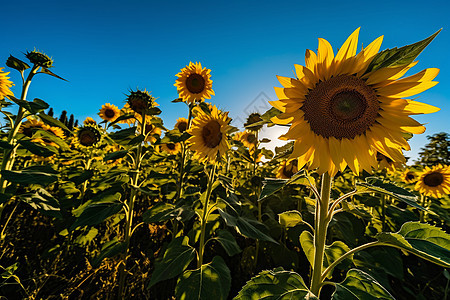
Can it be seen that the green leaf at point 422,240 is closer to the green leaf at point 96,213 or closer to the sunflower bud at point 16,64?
the green leaf at point 96,213

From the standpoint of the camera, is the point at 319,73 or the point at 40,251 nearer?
the point at 319,73

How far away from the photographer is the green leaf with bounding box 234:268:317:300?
3.48ft

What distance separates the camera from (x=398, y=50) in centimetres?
92

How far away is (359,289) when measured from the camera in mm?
1017

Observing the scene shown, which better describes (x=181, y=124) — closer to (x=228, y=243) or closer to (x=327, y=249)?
(x=228, y=243)

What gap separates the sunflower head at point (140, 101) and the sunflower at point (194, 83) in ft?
2.76

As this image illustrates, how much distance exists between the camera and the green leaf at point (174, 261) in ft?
5.86

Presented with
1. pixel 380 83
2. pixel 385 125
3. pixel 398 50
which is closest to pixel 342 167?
pixel 385 125

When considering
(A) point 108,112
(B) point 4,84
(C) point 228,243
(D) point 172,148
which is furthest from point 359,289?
(A) point 108,112

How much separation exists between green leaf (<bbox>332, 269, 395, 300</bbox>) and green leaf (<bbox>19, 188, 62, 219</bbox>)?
2.22 metres

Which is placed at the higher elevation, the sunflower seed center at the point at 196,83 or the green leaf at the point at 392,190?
the sunflower seed center at the point at 196,83

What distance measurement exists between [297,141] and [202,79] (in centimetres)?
267

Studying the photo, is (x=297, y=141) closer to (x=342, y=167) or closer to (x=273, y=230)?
(x=342, y=167)

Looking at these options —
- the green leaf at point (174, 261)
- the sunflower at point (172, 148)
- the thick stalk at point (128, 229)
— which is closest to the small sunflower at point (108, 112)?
the sunflower at point (172, 148)
